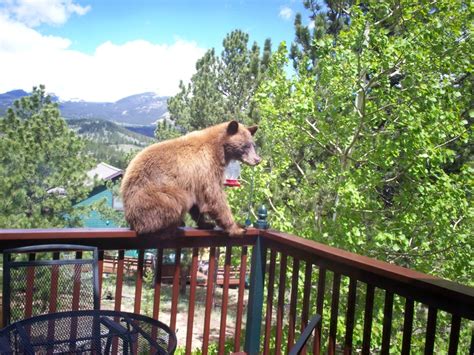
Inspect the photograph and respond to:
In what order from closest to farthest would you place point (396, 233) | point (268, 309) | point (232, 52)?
point (268, 309) → point (396, 233) → point (232, 52)

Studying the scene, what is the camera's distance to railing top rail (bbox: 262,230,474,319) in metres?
1.28

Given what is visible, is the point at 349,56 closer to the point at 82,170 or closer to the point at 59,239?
the point at 59,239

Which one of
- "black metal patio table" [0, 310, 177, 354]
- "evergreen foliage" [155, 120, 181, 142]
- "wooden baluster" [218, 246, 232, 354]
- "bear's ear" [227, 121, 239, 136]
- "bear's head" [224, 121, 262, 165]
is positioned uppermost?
"evergreen foliage" [155, 120, 181, 142]

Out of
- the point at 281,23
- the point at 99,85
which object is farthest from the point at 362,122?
the point at 99,85

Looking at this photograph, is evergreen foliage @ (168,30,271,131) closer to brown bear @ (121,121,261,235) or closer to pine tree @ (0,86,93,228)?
pine tree @ (0,86,93,228)

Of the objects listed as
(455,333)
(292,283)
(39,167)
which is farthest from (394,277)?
(39,167)

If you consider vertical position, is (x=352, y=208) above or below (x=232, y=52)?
below

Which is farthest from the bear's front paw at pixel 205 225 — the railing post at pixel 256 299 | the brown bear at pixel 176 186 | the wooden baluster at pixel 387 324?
the wooden baluster at pixel 387 324

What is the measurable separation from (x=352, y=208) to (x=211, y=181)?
129 inches

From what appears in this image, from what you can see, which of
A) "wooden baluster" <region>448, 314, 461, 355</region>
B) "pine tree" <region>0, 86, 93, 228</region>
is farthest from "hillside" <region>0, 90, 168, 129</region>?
"wooden baluster" <region>448, 314, 461, 355</region>

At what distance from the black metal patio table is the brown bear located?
762 millimetres

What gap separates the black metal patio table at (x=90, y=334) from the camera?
1.27m

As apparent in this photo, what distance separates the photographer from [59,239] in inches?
75.0

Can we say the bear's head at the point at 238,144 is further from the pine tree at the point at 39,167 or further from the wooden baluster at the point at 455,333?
the pine tree at the point at 39,167
